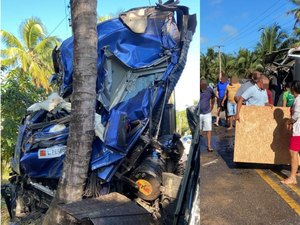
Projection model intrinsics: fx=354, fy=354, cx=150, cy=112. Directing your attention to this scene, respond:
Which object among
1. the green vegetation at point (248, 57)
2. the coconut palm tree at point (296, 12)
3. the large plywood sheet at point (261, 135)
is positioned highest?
the coconut palm tree at point (296, 12)

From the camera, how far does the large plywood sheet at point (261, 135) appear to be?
1326 millimetres

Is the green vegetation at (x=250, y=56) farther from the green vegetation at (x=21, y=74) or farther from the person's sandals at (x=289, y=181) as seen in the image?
the green vegetation at (x=21, y=74)

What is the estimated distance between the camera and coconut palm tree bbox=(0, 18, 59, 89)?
5.13 m

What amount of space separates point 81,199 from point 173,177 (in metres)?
0.79

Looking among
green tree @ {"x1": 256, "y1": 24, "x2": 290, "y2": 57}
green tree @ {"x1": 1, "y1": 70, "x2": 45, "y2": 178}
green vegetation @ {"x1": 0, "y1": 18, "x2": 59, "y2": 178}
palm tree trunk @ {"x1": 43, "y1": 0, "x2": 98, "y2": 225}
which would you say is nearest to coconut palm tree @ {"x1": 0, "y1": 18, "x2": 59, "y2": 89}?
green vegetation @ {"x1": 0, "y1": 18, "x2": 59, "y2": 178}

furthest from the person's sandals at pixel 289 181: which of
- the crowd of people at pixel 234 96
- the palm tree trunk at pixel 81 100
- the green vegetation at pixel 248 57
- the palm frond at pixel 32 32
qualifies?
the palm frond at pixel 32 32

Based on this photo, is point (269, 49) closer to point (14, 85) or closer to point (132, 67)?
point (132, 67)

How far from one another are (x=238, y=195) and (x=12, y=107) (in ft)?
13.3

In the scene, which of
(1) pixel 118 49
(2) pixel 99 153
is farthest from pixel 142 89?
(2) pixel 99 153

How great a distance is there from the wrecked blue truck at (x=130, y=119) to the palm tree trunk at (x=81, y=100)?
10 cm

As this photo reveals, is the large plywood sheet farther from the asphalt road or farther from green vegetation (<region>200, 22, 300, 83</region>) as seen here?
green vegetation (<region>200, 22, 300, 83</region>)

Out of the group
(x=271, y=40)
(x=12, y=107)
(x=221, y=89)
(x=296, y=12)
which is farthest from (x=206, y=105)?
(x=12, y=107)

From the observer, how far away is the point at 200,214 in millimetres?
1323

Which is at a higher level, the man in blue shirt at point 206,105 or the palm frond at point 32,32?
the palm frond at point 32,32
